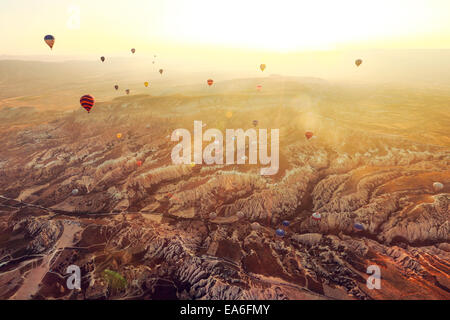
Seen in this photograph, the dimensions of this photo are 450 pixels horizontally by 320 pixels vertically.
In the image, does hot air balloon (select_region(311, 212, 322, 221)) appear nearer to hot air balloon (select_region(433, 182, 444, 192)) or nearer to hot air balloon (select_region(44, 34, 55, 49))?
hot air balloon (select_region(433, 182, 444, 192))

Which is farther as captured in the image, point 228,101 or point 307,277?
point 228,101

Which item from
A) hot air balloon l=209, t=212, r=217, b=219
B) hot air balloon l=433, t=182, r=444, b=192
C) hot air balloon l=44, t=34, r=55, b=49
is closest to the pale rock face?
hot air balloon l=209, t=212, r=217, b=219

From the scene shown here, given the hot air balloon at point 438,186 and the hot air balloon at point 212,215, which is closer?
the hot air balloon at point 438,186

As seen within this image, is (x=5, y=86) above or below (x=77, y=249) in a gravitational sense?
above

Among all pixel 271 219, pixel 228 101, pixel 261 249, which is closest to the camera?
pixel 261 249

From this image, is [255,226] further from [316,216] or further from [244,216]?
[316,216]

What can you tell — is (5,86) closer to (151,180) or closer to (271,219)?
(151,180)

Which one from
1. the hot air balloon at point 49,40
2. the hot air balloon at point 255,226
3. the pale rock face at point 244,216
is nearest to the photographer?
the pale rock face at point 244,216

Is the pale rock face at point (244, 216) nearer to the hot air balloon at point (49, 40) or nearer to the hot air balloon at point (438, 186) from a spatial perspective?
the hot air balloon at point (438, 186)

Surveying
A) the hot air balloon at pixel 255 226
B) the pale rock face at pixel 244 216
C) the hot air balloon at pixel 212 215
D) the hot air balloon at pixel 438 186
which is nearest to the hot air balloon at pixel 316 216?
the pale rock face at pixel 244 216
